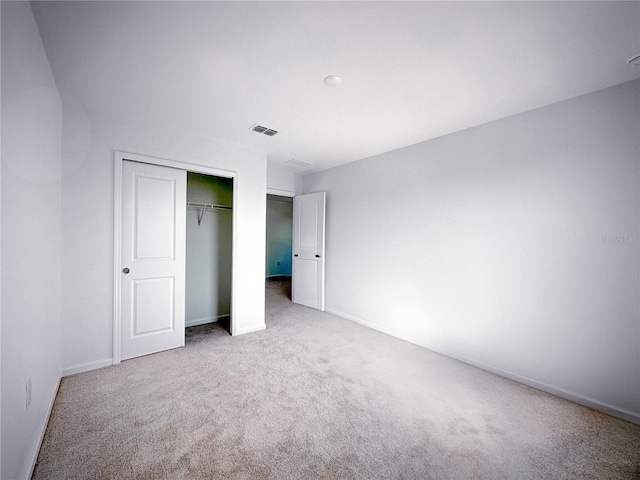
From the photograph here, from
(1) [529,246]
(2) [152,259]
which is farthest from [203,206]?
(1) [529,246]

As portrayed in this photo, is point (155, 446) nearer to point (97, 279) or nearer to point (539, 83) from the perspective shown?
point (97, 279)

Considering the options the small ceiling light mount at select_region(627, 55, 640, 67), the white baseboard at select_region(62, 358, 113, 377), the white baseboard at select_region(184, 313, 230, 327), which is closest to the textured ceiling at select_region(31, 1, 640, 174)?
the small ceiling light mount at select_region(627, 55, 640, 67)

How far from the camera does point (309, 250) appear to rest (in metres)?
4.94

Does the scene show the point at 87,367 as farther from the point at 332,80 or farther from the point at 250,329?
the point at 332,80

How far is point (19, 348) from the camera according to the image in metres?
1.39

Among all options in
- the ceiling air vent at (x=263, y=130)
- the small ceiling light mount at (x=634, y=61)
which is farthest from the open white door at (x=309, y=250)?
the small ceiling light mount at (x=634, y=61)

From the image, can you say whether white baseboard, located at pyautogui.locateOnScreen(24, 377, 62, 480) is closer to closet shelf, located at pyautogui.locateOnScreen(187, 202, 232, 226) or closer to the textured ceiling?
closet shelf, located at pyautogui.locateOnScreen(187, 202, 232, 226)

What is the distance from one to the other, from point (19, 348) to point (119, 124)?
90.0 inches

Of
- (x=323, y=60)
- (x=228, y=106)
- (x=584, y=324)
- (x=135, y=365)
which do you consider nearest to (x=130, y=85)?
(x=228, y=106)

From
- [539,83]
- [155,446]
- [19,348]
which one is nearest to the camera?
[19,348]

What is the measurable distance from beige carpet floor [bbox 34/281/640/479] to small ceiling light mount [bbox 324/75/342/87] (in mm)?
2550

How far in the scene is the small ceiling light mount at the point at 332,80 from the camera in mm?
2051

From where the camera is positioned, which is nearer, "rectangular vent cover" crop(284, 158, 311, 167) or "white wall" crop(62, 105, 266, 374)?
"white wall" crop(62, 105, 266, 374)

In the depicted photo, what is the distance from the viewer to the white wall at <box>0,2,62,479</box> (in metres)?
1.23
